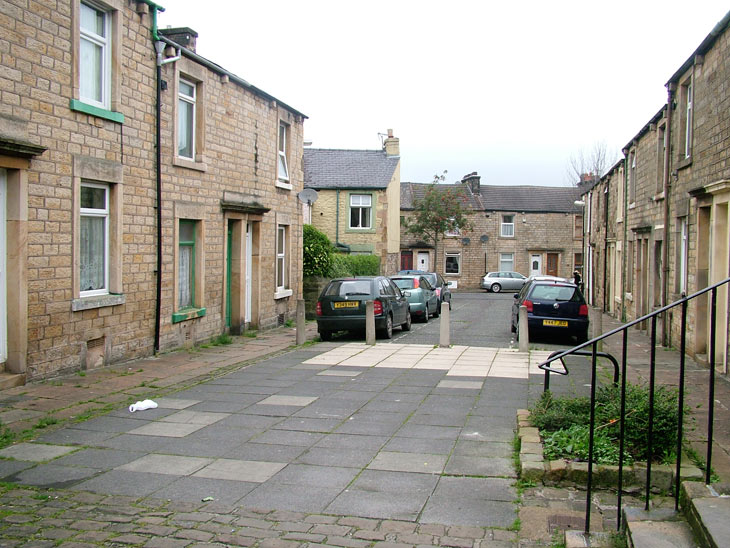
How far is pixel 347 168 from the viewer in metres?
37.1

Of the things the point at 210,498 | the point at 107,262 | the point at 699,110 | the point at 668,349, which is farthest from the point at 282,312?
the point at 210,498

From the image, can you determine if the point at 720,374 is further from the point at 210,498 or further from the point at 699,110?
the point at 210,498

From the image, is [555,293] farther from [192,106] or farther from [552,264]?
[552,264]

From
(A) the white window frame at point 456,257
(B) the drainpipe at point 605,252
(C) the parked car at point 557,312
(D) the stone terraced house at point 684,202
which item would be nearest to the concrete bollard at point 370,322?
(C) the parked car at point 557,312

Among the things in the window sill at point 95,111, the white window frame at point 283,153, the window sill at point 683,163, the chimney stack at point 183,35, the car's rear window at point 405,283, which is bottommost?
the car's rear window at point 405,283

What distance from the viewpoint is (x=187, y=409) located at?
838 centimetres

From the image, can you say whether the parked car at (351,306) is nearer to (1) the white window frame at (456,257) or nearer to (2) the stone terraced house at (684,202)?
(2) the stone terraced house at (684,202)

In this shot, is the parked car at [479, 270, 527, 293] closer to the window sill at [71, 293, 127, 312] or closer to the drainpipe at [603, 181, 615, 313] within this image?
the drainpipe at [603, 181, 615, 313]

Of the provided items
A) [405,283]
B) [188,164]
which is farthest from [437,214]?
[188,164]

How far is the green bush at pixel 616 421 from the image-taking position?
5.75m

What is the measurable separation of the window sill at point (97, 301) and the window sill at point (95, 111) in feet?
9.28

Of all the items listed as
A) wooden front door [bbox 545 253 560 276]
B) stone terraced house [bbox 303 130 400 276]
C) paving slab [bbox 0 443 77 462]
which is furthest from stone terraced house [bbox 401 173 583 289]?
paving slab [bbox 0 443 77 462]

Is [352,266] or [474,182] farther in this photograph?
[474,182]

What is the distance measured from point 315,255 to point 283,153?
4.54m
